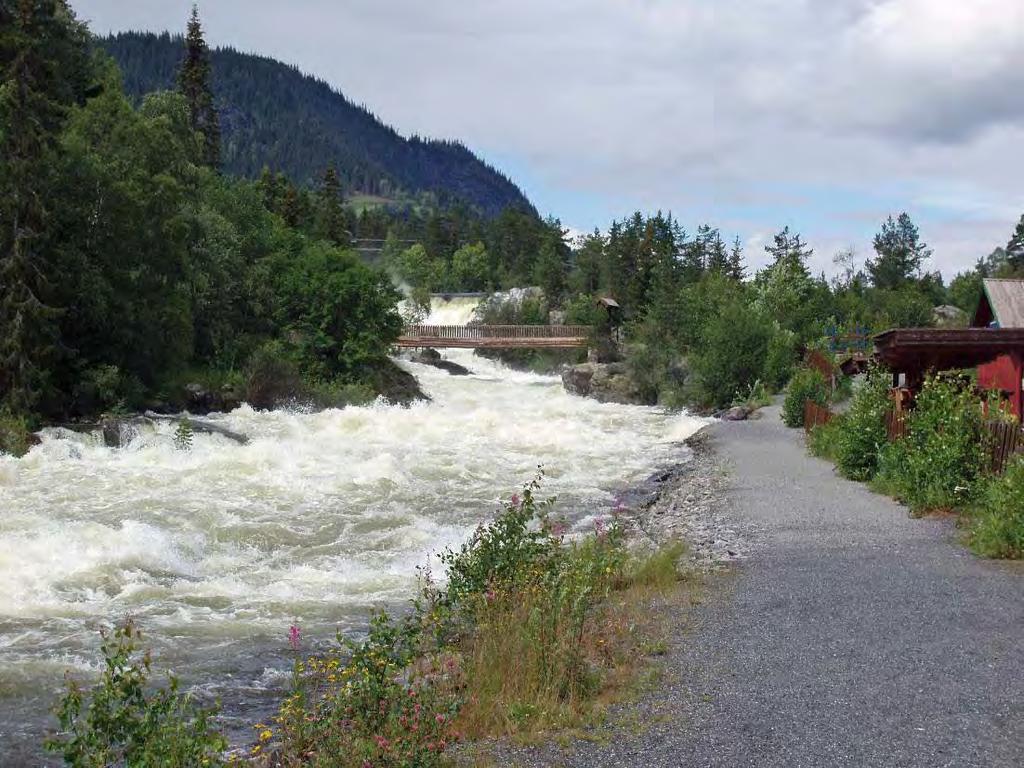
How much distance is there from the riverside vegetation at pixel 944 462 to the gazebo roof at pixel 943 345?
1.65ft

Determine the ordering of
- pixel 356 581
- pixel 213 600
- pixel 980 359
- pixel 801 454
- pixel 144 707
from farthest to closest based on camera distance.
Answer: pixel 801 454 < pixel 980 359 < pixel 356 581 < pixel 213 600 < pixel 144 707

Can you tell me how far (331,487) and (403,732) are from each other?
14250 mm

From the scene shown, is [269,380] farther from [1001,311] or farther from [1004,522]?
[1004,522]

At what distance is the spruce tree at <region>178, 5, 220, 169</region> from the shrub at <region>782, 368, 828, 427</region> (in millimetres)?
39158

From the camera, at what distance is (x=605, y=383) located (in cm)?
5062

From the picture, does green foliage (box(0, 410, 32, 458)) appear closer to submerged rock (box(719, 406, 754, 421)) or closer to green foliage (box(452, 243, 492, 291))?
submerged rock (box(719, 406, 754, 421))

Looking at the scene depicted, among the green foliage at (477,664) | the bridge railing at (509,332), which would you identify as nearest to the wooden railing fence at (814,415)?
the green foliage at (477,664)

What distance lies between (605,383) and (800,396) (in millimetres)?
20306

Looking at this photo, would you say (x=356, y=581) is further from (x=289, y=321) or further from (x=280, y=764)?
(x=289, y=321)

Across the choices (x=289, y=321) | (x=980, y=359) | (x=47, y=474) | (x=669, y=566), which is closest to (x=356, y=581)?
(x=669, y=566)

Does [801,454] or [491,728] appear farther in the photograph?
[801,454]

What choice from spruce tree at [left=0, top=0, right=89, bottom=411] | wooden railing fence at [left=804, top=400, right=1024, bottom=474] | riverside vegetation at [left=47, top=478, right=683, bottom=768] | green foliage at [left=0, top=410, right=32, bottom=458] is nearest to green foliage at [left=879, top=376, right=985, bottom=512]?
wooden railing fence at [left=804, top=400, right=1024, bottom=474]

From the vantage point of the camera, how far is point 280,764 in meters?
5.89

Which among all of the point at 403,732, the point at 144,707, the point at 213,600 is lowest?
the point at 213,600
